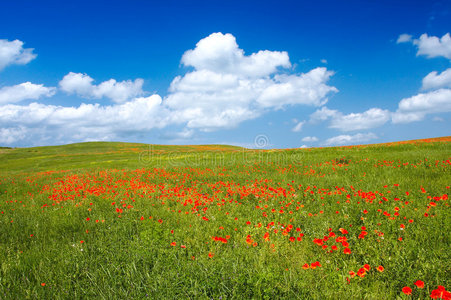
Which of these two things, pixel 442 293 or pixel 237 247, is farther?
pixel 237 247

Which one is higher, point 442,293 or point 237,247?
point 442,293

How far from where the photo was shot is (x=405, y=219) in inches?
190

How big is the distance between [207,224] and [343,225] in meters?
2.98

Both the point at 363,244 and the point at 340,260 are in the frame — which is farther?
the point at 363,244

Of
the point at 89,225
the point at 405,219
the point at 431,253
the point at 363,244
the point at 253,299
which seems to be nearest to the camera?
the point at 253,299

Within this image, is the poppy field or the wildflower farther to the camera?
the poppy field

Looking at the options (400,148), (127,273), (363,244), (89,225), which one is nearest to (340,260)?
(363,244)

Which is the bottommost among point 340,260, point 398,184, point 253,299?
point 340,260

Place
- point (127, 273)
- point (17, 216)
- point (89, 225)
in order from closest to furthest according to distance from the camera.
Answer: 1. point (127, 273)
2. point (89, 225)
3. point (17, 216)

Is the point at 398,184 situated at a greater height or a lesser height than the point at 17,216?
greater

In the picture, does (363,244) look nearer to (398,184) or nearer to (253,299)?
(253,299)

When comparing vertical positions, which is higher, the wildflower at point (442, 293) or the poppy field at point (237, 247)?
the wildflower at point (442, 293)

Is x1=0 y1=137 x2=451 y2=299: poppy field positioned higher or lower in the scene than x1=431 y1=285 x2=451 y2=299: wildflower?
lower

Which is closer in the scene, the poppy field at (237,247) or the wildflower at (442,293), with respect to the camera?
the wildflower at (442,293)
